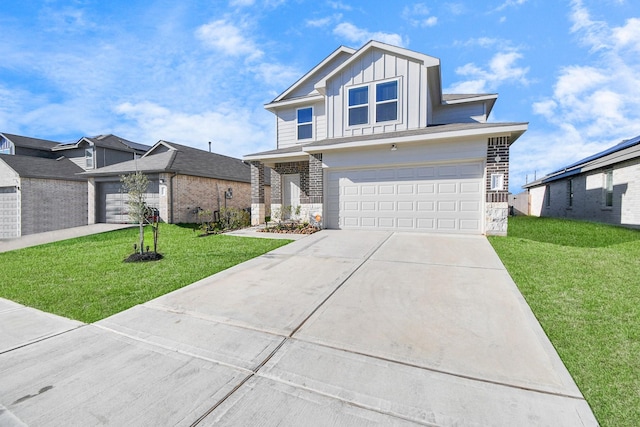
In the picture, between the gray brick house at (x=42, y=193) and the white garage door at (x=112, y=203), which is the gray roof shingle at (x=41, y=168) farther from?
the white garage door at (x=112, y=203)

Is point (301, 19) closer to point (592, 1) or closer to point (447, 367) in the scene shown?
point (592, 1)

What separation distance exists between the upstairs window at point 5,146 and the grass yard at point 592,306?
1351 inches

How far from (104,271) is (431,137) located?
9.78 m

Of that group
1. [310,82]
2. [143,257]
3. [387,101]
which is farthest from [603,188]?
[143,257]

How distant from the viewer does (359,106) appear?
1132 centimetres

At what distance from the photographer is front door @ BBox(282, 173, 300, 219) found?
522 inches

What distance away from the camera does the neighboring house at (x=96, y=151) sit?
1956cm

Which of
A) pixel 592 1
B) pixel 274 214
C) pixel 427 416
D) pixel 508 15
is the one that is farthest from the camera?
pixel 274 214

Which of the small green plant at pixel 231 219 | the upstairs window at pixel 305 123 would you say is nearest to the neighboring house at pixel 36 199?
the small green plant at pixel 231 219

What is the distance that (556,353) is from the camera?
2590 millimetres

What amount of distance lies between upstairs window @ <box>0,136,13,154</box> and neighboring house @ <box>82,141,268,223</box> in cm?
1381

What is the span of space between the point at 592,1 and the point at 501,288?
8570mm

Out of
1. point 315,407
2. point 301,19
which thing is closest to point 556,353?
point 315,407

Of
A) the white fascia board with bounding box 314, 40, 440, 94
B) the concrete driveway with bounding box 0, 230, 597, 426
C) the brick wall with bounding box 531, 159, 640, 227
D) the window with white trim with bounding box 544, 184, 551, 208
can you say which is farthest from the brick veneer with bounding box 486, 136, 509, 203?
the window with white trim with bounding box 544, 184, 551, 208
